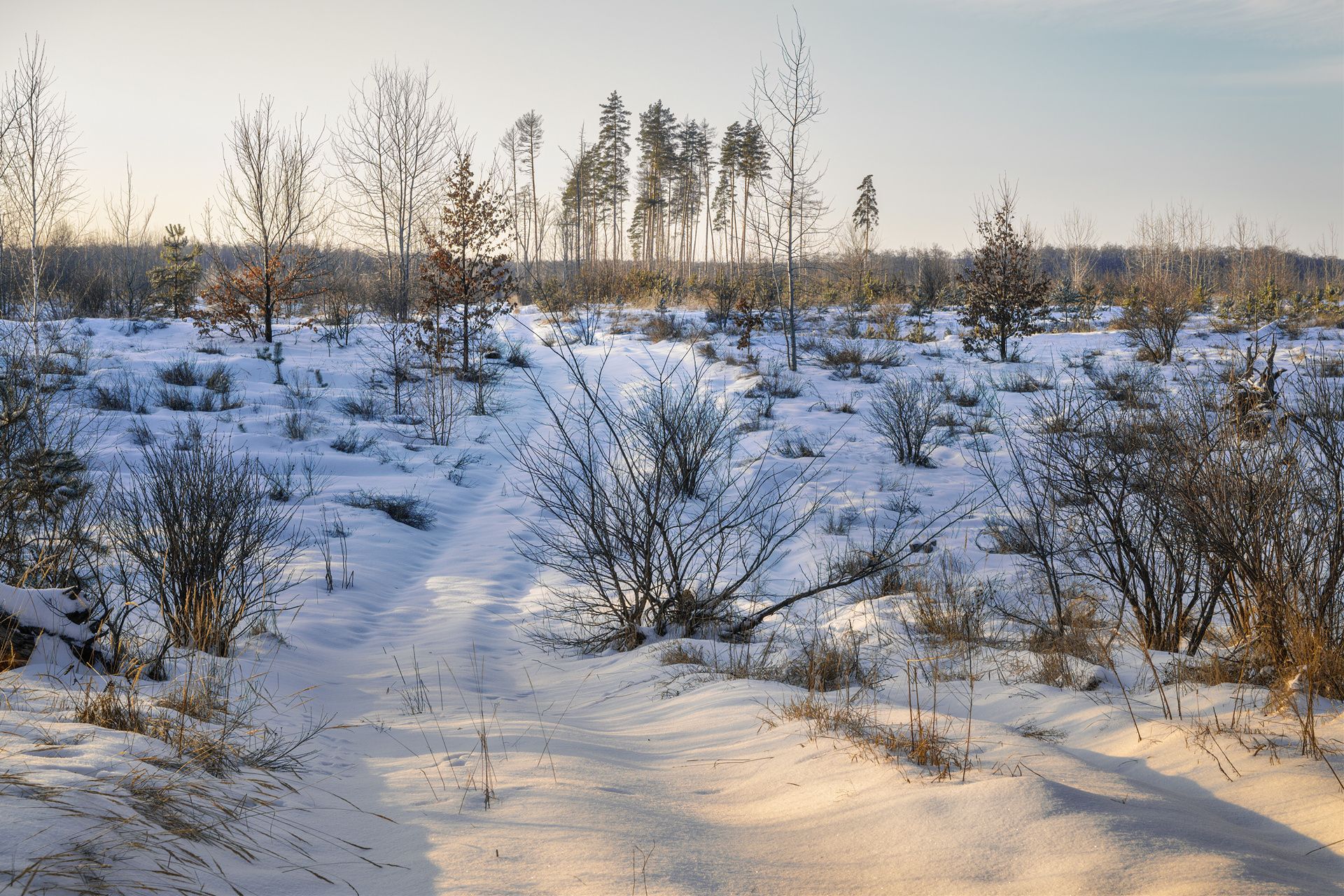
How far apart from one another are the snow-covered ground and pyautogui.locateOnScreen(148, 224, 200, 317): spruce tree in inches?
904

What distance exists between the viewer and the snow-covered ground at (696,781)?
1980mm

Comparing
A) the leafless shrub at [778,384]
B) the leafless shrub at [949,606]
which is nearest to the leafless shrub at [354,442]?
the leafless shrub at [778,384]

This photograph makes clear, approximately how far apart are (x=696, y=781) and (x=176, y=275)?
27157mm

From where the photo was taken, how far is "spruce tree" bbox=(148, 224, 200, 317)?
23719 millimetres

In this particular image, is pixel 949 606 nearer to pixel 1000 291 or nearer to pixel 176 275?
pixel 1000 291

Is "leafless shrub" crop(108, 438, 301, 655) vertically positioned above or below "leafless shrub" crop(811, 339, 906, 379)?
below

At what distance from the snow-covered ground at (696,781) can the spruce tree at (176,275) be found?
75.3 feet

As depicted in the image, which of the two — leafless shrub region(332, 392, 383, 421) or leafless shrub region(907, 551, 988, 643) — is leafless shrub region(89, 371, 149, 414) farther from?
leafless shrub region(907, 551, 988, 643)

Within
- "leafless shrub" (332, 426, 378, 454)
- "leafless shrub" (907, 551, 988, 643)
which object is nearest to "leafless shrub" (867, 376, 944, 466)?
"leafless shrub" (907, 551, 988, 643)

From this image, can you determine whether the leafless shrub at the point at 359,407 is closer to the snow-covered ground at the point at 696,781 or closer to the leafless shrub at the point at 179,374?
the leafless shrub at the point at 179,374

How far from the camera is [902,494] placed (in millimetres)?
9742

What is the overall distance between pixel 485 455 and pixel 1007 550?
27.6 feet

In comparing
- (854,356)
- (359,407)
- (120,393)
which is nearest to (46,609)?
(120,393)

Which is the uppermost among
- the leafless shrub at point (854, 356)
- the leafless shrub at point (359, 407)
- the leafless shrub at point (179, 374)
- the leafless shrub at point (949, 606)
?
the leafless shrub at point (854, 356)
